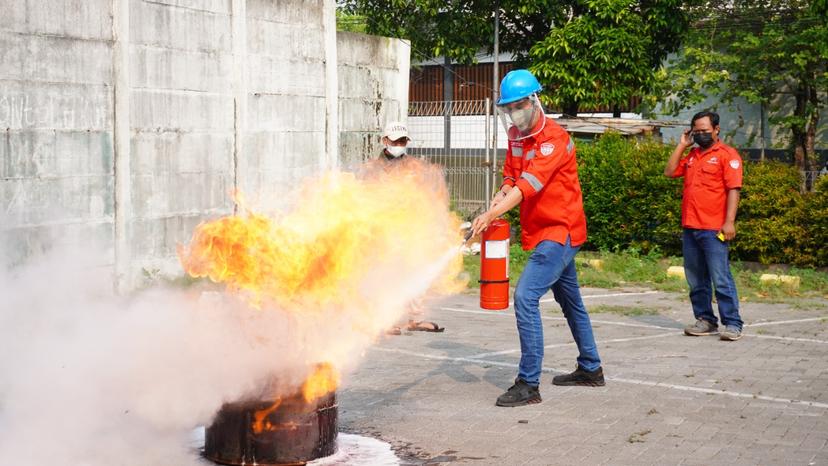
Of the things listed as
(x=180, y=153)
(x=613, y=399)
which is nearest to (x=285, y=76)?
(x=180, y=153)

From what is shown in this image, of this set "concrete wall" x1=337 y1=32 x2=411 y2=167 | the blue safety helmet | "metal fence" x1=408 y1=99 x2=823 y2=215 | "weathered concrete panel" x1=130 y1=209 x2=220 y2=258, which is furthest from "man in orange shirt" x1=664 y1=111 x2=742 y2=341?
"metal fence" x1=408 y1=99 x2=823 y2=215

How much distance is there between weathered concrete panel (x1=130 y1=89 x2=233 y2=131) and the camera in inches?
482

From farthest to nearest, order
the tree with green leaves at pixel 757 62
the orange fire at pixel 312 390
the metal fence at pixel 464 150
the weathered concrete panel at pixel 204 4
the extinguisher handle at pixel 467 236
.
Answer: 1. the tree with green leaves at pixel 757 62
2. the metal fence at pixel 464 150
3. the weathered concrete panel at pixel 204 4
4. the extinguisher handle at pixel 467 236
5. the orange fire at pixel 312 390

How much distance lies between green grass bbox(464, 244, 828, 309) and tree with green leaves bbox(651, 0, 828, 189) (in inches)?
428

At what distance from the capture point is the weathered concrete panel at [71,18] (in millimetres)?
10781

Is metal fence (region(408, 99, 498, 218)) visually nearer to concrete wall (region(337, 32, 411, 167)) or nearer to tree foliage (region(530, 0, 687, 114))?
concrete wall (region(337, 32, 411, 167))

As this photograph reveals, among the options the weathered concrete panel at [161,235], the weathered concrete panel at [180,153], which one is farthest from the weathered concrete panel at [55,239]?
the weathered concrete panel at [180,153]

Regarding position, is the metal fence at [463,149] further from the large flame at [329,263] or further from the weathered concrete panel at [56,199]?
the large flame at [329,263]

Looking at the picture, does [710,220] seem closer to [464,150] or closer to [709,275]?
[709,275]

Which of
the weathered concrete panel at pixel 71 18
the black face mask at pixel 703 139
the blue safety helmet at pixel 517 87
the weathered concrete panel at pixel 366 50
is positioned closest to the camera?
the blue safety helmet at pixel 517 87

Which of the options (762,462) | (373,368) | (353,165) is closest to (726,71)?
(353,165)

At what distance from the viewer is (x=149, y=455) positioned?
605 cm

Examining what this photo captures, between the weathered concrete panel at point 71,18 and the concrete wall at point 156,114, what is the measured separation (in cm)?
2

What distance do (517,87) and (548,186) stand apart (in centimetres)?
77
